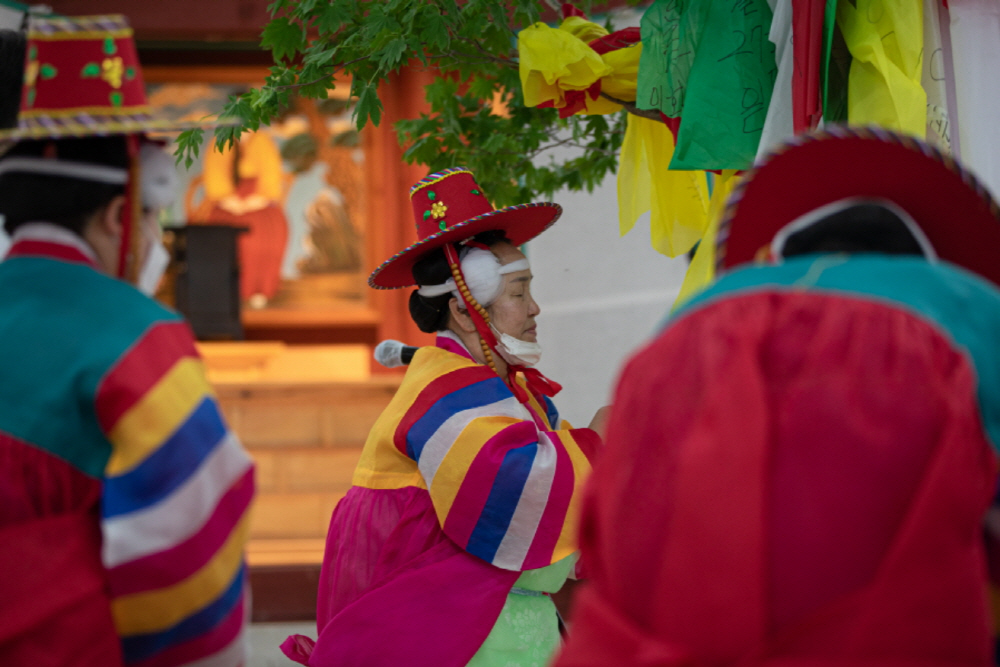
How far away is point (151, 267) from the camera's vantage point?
1.42 m

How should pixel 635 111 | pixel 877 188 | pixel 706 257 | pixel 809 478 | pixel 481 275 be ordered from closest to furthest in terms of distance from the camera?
1. pixel 809 478
2. pixel 877 188
3. pixel 706 257
4. pixel 635 111
5. pixel 481 275

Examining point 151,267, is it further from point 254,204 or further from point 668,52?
point 254,204

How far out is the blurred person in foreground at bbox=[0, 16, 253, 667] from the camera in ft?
3.92

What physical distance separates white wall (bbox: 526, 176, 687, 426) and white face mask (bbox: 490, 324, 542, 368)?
2262mm

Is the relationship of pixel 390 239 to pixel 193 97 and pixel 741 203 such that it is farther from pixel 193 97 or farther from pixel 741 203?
pixel 741 203

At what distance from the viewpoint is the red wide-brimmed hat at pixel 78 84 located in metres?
1.31

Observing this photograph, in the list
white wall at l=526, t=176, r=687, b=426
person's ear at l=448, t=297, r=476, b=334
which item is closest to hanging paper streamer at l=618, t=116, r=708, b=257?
person's ear at l=448, t=297, r=476, b=334

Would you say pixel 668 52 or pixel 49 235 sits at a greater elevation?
pixel 668 52

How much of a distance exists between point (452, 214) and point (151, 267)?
41.9 inches

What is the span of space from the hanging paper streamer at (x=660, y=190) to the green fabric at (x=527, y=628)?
0.78 metres

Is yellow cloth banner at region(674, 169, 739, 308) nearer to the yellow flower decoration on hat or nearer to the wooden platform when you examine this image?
the yellow flower decoration on hat

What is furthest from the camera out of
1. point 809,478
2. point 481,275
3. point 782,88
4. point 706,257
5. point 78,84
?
point 481,275

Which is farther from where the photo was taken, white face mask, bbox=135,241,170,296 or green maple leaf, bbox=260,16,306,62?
green maple leaf, bbox=260,16,306,62

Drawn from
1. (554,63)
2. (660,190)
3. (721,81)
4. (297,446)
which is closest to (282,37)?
(554,63)
